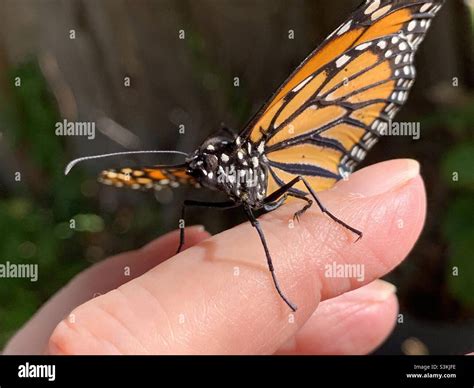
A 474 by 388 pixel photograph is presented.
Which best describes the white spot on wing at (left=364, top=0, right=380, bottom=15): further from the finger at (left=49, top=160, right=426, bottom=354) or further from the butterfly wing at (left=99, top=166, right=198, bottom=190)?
the butterfly wing at (left=99, top=166, right=198, bottom=190)

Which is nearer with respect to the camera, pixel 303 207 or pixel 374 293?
pixel 303 207

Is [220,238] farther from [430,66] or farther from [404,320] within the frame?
[430,66]

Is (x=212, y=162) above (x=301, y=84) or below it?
below

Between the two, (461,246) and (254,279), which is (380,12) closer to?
(254,279)

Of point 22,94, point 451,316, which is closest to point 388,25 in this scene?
point 451,316

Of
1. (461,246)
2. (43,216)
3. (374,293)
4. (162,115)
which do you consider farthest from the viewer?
(162,115)

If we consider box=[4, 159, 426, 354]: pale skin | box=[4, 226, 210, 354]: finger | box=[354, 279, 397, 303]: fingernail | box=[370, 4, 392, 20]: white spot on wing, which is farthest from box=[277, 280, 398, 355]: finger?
box=[370, 4, 392, 20]: white spot on wing

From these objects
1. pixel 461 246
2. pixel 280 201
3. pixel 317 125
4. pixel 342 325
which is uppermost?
pixel 317 125

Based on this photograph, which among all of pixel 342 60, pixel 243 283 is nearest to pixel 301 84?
pixel 342 60

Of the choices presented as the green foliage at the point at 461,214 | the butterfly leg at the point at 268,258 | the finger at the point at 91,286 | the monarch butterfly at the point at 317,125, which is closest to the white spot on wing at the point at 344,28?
the monarch butterfly at the point at 317,125
